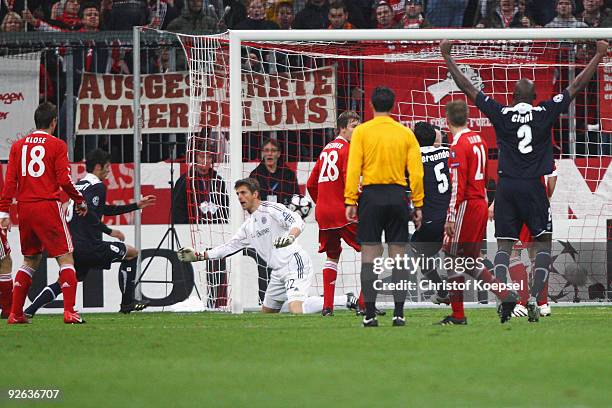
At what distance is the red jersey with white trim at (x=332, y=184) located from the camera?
41.9 feet

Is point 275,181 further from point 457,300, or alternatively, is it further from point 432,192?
point 457,300

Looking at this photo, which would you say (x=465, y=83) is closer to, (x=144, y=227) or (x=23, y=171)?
(x=23, y=171)

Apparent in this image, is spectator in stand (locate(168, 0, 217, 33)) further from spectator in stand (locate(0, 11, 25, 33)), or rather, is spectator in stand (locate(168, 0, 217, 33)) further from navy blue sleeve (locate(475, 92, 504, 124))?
navy blue sleeve (locate(475, 92, 504, 124))

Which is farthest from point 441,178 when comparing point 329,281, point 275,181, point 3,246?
point 3,246

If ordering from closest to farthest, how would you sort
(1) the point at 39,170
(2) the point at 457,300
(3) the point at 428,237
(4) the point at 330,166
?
1. (2) the point at 457,300
2. (1) the point at 39,170
3. (4) the point at 330,166
4. (3) the point at 428,237

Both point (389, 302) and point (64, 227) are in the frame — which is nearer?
point (64, 227)

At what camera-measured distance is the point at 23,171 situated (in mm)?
11914

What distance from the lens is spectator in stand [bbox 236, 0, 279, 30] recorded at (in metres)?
17.8

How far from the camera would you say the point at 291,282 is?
14.0 meters

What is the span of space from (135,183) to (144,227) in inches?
26.1

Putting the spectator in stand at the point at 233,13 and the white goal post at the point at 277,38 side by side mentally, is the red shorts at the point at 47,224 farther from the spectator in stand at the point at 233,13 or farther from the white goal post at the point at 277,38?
the spectator in stand at the point at 233,13

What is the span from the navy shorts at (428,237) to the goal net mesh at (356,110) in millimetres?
1745

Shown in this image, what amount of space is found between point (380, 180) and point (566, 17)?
8272 millimetres

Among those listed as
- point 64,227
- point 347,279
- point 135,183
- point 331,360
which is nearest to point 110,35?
point 135,183
